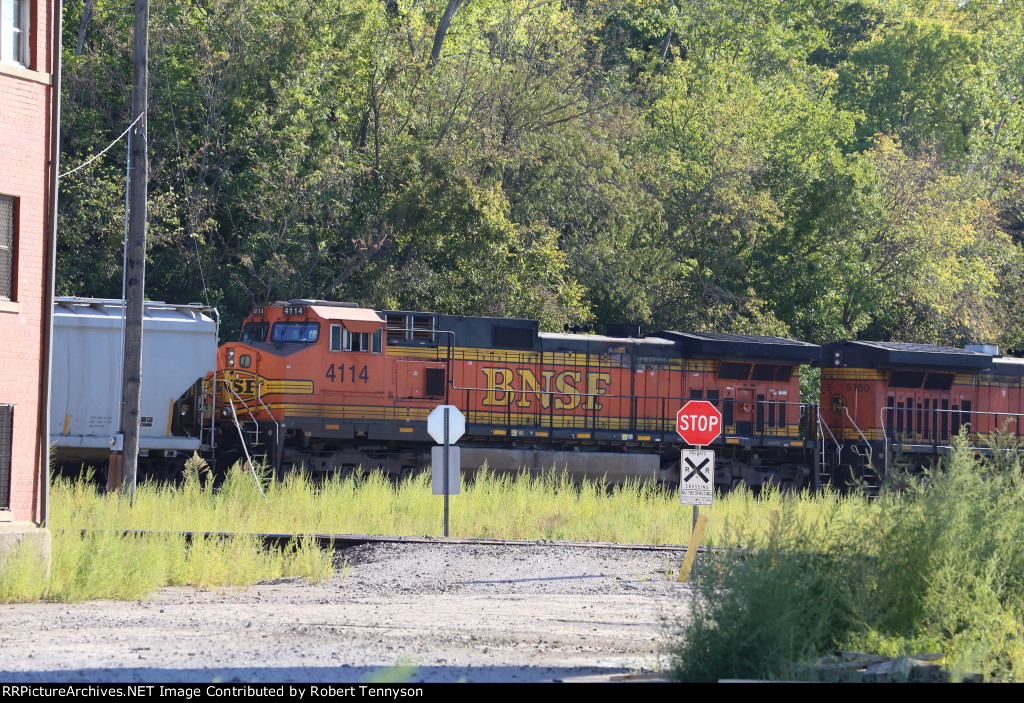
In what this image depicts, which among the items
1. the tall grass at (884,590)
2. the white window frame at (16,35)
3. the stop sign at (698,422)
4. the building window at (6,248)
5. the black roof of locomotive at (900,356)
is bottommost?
the tall grass at (884,590)

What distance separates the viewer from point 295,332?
76.7 feet

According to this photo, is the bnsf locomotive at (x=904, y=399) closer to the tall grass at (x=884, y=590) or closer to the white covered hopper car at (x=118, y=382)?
the white covered hopper car at (x=118, y=382)

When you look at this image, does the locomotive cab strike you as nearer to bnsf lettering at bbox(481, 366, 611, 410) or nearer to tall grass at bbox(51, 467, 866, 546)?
tall grass at bbox(51, 467, 866, 546)

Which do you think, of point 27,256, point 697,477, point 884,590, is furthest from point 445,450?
point 884,590

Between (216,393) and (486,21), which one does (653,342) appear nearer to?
(216,393)

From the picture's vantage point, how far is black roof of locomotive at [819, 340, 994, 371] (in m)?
27.5

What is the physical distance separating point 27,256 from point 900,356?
65.4 ft

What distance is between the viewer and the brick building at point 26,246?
14016 mm

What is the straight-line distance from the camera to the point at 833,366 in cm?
2877

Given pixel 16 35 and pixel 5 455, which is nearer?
pixel 5 455

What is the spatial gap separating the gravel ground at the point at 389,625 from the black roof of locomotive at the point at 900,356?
41.8 feet

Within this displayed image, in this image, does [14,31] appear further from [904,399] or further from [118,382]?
[904,399]

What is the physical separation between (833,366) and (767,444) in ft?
10.0

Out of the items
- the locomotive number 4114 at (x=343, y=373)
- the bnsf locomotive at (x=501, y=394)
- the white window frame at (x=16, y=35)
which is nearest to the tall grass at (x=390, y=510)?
the bnsf locomotive at (x=501, y=394)
